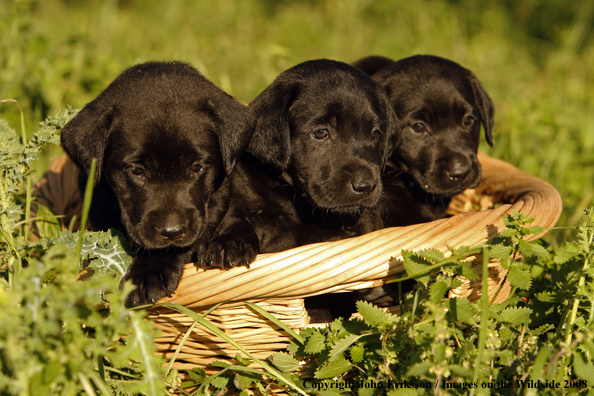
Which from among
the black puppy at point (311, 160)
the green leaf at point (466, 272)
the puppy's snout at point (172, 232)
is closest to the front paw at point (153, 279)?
the puppy's snout at point (172, 232)

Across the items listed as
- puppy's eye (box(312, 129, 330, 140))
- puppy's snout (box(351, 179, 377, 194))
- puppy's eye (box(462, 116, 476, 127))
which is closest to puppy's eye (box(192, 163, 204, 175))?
puppy's eye (box(312, 129, 330, 140))

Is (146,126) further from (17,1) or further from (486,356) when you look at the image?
(17,1)

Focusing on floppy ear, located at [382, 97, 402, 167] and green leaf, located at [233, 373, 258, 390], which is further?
floppy ear, located at [382, 97, 402, 167]

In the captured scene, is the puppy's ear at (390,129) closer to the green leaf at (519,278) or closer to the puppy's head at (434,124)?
the puppy's head at (434,124)

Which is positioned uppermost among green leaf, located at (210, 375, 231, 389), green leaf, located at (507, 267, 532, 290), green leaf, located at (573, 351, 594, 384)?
green leaf, located at (573, 351, 594, 384)

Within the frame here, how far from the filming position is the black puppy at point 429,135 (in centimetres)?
304

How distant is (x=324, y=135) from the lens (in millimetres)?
2668

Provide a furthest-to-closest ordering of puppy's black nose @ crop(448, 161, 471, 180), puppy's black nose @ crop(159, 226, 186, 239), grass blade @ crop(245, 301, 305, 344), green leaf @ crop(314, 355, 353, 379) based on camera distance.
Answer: puppy's black nose @ crop(448, 161, 471, 180) → puppy's black nose @ crop(159, 226, 186, 239) → grass blade @ crop(245, 301, 305, 344) → green leaf @ crop(314, 355, 353, 379)

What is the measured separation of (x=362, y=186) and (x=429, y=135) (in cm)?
80

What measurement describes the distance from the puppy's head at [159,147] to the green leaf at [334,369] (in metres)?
0.79

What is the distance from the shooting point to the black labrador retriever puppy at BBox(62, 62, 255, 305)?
227cm

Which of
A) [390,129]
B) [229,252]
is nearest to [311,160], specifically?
[390,129]

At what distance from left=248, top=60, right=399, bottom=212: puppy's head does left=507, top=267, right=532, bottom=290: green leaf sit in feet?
2.32

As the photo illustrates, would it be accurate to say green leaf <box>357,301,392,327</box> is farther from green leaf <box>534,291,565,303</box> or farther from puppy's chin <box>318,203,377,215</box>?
green leaf <box>534,291,565,303</box>
